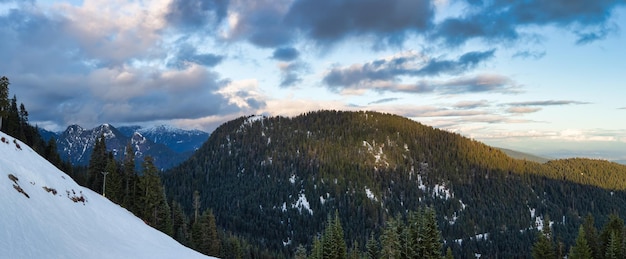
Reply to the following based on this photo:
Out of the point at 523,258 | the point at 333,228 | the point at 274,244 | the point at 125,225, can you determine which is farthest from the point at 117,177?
the point at 523,258

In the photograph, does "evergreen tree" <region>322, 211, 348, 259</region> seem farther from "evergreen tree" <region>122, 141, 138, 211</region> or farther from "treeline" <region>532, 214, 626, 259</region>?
"evergreen tree" <region>122, 141, 138, 211</region>

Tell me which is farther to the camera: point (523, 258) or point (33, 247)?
point (523, 258)

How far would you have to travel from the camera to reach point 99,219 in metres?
38.3

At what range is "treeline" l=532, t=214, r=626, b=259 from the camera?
5934 cm

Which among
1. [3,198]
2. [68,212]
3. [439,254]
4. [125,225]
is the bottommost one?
[439,254]

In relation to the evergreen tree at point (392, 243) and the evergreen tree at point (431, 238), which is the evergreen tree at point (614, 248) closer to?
the evergreen tree at point (431, 238)

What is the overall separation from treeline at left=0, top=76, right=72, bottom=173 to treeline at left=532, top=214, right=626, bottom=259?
8537cm

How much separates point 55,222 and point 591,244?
77076 mm

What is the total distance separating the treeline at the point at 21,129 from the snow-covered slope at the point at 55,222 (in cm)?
3378

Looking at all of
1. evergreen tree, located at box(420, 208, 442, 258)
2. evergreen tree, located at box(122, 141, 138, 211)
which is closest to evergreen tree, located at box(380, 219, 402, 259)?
evergreen tree, located at box(420, 208, 442, 258)

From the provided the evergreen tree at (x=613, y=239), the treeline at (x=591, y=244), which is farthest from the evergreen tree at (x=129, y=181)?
the evergreen tree at (x=613, y=239)

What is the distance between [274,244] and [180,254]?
6162 inches

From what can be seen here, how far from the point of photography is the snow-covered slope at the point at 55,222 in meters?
22.7

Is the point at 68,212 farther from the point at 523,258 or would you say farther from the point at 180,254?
the point at 523,258
